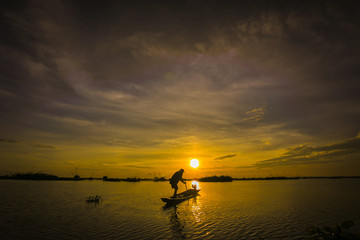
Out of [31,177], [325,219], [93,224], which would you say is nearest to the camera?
[93,224]

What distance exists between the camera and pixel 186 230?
20188 millimetres

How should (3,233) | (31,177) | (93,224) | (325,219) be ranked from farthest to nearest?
(31,177) < (325,219) < (93,224) < (3,233)

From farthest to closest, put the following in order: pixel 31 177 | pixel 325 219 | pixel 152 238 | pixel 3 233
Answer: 1. pixel 31 177
2. pixel 325 219
3. pixel 3 233
4. pixel 152 238

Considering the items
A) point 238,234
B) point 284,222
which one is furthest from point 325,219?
point 238,234

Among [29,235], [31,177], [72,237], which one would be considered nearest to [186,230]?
[72,237]

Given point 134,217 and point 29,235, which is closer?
point 29,235

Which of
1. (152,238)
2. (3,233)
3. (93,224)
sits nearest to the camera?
(152,238)

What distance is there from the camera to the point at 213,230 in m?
20.0

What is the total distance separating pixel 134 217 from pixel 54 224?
9.35m

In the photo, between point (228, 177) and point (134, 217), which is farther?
point (228, 177)

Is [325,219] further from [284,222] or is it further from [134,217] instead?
[134,217]

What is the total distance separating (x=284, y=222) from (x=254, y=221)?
3.63m

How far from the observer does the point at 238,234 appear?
60.8ft

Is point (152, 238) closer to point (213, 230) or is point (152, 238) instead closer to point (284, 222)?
point (213, 230)
